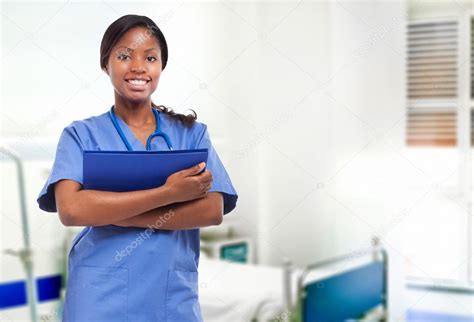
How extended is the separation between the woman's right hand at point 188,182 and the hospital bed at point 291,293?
1.16 m

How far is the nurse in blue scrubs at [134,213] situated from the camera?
1008 mm

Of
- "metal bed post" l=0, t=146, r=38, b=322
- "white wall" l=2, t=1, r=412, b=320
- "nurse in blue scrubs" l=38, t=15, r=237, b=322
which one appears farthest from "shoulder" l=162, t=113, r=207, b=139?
"white wall" l=2, t=1, r=412, b=320

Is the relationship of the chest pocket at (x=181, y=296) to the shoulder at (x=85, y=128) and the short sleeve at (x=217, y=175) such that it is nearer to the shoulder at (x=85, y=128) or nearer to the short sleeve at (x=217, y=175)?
the short sleeve at (x=217, y=175)

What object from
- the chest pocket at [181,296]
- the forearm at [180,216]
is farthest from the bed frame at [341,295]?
the forearm at [180,216]

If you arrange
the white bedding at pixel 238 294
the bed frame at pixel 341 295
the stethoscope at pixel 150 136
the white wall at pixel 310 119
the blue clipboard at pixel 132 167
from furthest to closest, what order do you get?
1. the white wall at pixel 310 119
2. the white bedding at pixel 238 294
3. the bed frame at pixel 341 295
4. the stethoscope at pixel 150 136
5. the blue clipboard at pixel 132 167

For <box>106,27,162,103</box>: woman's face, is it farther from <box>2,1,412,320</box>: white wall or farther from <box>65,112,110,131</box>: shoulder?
<box>2,1,412,320</box>: white wall

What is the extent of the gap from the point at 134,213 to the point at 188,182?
96 mm

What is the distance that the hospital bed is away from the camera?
2172mm

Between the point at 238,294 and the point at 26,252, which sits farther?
the point at 238,294

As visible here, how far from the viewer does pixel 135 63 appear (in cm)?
103

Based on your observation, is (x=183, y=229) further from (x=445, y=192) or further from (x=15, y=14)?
(x=445, y=192)

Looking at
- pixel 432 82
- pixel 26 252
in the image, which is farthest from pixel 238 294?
pixel 432 82

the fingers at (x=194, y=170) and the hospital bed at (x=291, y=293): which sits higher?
the fingers at (x=194, y=170)

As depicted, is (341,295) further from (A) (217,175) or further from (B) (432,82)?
(B) (432,82)
